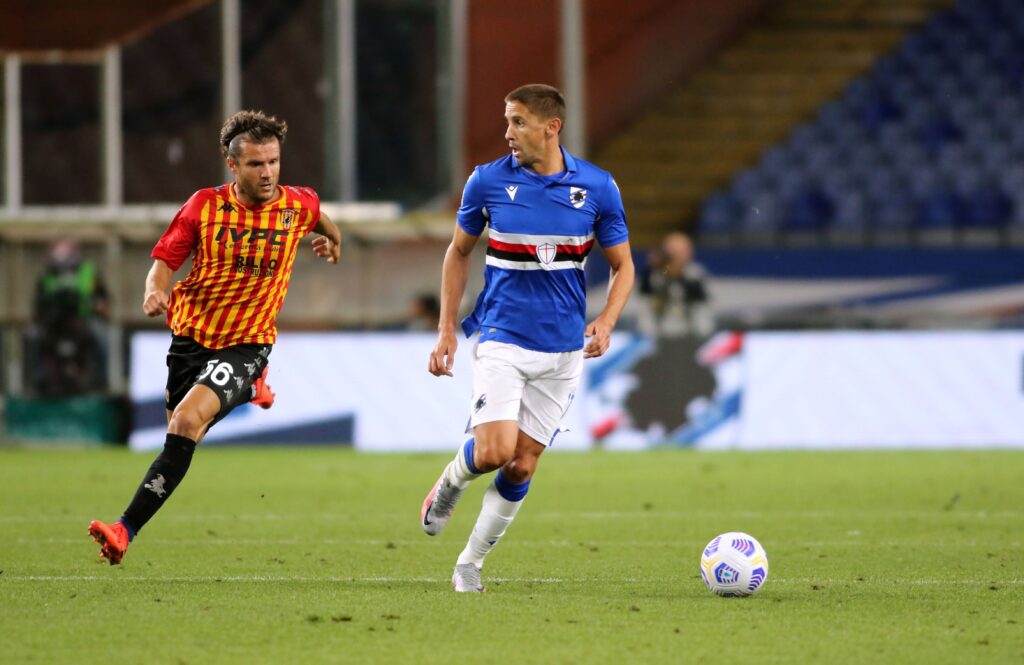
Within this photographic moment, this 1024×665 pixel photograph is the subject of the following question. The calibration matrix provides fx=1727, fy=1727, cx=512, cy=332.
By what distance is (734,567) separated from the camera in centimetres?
624

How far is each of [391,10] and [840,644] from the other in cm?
1461

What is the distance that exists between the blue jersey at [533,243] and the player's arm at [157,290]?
3.84ft

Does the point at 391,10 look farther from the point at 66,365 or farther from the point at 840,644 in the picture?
the point at 840,644

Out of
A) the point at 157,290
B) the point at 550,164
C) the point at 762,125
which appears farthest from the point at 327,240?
the point at 762,125

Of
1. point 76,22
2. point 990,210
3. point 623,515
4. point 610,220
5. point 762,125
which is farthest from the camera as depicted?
point 762,125

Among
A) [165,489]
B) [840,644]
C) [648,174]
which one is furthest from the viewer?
[648,174]

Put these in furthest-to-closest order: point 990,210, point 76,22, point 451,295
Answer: point 990,210 < point 76,22 < point 451,295

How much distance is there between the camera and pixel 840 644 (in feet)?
17.0

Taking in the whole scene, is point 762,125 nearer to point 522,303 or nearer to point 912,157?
point 912,157

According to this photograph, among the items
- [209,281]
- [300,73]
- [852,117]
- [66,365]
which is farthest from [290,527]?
[852,117]

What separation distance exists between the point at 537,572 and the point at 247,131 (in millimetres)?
2126

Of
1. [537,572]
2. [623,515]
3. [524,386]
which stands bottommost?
[623,515]

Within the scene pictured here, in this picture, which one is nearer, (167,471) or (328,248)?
(167,471)

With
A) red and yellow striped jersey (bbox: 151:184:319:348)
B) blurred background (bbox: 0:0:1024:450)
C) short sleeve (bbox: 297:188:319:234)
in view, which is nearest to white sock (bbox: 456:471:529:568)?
red and yellow striped jersey (bbox: 151:184:319:348)
